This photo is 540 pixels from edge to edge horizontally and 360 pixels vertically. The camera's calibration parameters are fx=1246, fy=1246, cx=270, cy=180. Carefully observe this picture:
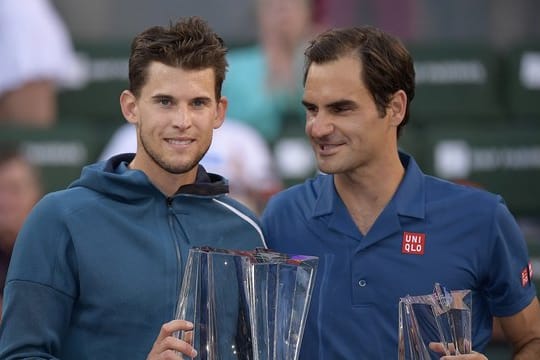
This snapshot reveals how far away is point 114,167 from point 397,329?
818 millimetres

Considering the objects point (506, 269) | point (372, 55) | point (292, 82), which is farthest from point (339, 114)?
point (292, 82)

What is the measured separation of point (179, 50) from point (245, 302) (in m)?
0.62

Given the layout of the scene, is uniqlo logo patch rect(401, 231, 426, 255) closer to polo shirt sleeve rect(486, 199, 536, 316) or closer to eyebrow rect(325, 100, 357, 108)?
polo shirt sleeve rect(486, 199, 536, 316)

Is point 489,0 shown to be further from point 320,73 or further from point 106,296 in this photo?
point 106,296

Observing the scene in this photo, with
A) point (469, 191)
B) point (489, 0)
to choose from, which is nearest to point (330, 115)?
point (469, 191)

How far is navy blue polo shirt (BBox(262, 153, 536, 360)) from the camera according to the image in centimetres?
313

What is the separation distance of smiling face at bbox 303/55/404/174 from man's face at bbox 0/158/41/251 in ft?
7.45

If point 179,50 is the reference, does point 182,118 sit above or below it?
below

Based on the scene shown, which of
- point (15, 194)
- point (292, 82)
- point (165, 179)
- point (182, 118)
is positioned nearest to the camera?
point (182, 118)

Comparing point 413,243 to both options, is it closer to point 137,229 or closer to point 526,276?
point 526,276

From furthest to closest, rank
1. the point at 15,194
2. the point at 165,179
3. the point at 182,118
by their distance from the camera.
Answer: the point at 15,194, the point at 165,179, the point at 182,118

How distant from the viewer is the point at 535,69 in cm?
639

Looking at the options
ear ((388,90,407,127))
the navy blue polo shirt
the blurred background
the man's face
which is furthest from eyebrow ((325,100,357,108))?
the blurred background

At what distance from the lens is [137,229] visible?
2959 mm
